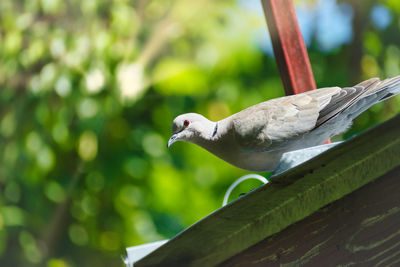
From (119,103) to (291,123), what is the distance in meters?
1.59

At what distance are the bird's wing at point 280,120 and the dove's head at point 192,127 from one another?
0.07 m

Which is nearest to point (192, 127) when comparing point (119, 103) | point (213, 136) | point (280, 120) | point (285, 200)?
point (213, 136)

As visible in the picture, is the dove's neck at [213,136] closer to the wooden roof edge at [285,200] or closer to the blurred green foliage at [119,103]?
the wooden roof edge at [285,200]

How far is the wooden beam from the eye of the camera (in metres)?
0.96

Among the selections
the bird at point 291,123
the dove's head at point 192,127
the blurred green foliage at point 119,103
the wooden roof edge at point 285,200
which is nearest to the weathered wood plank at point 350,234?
the wooden roof edge at point 285,200

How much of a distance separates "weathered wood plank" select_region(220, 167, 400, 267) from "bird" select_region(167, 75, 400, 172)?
155 millimetres

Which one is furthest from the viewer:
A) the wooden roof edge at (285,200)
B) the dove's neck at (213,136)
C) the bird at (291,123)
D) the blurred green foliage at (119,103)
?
the blurred green foliage at (119,103)

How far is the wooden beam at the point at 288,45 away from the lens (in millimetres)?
963

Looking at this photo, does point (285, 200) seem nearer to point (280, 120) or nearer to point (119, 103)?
point (280, 120)

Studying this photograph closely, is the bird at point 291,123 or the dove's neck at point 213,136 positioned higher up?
the dove's neck at point 213,136

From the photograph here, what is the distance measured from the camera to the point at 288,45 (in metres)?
0.98

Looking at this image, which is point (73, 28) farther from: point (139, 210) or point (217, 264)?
point (217, 264)

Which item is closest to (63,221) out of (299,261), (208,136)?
(208,136)

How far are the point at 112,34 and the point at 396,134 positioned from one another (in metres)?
2.01
